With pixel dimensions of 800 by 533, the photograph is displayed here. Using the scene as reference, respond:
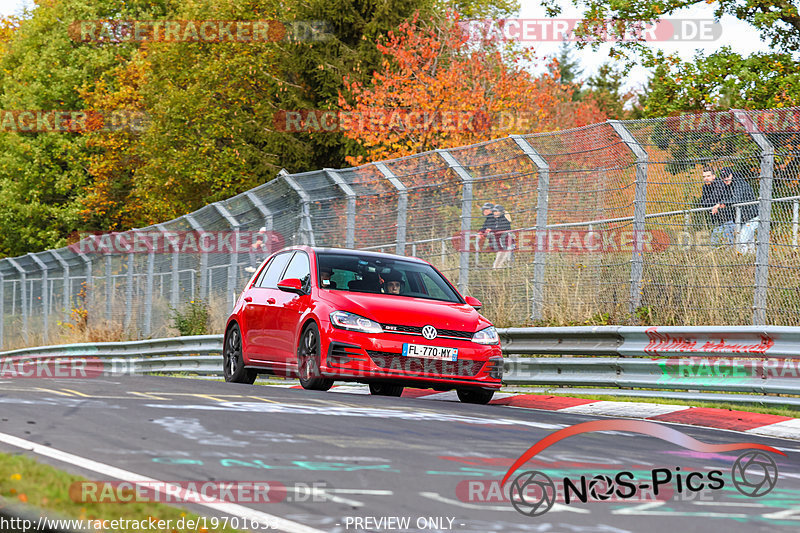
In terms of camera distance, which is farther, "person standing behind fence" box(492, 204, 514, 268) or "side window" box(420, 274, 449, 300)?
"person standing behind fence" box(492, 204, 514, 268)

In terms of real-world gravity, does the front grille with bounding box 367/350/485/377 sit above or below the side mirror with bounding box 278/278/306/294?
below

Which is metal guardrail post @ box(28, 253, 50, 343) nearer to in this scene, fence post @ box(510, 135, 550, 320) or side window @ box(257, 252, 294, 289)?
side window @ box(257, 252, 294, 289)

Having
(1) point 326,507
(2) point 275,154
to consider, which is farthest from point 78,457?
(2) point 275,154

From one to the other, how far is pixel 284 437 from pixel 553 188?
846cm

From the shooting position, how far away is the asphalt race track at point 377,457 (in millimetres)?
4984

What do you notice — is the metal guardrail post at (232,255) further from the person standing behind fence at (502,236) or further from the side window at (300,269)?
the side window at (300,269)

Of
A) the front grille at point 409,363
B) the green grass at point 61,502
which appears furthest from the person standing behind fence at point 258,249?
the green grass at point 61,502

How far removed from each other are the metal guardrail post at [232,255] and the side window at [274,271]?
7.18 meters

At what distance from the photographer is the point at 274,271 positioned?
13.9 m

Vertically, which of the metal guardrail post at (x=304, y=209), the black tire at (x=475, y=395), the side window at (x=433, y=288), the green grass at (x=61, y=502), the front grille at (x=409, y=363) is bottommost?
the black tire at (x=475, y=395)

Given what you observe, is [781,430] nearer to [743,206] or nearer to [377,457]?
[743,206]

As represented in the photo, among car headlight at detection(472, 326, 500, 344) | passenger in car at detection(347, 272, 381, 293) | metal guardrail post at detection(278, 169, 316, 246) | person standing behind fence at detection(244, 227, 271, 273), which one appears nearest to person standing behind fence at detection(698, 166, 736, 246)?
car headlight at detection(472, 326, 500, 344)

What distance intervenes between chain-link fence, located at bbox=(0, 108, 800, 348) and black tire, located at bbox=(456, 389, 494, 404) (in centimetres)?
242

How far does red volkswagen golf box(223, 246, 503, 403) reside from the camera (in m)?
11.3
